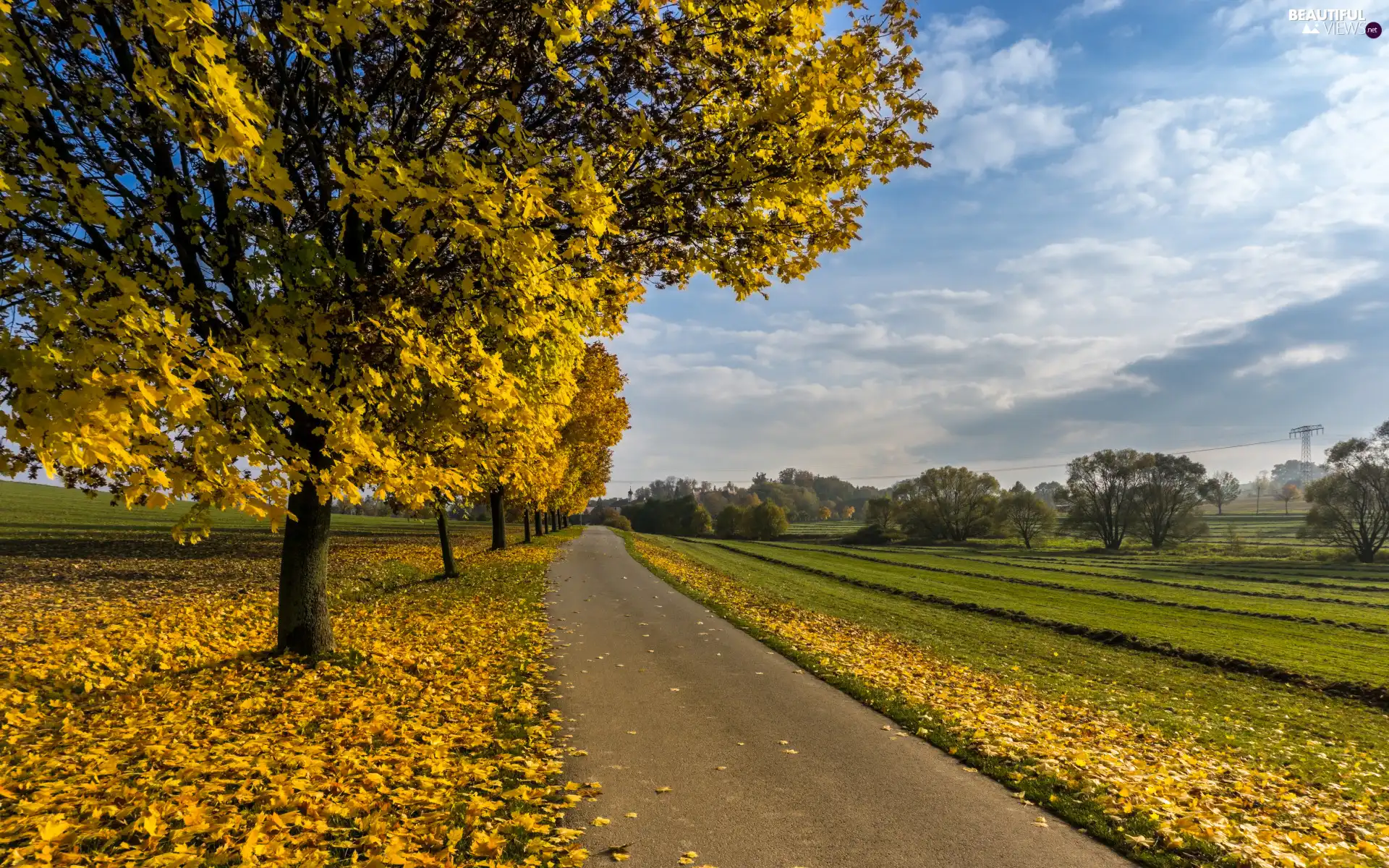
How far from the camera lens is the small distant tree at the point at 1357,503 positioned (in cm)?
5350

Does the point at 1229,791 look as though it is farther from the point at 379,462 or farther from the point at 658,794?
the point at 379,462

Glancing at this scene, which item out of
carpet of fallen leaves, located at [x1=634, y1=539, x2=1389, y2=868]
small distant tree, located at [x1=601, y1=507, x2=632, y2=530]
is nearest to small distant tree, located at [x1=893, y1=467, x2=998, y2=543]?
small distant tree, located at [x1=601, y1=507, x2=632, y2=530]

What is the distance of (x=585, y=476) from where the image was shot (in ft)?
132

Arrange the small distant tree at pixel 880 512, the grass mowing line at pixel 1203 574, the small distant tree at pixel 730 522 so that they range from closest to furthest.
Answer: the grass mowing line at pixel 1203 574, the small distant tree at pixel 880 512, the small distant tree at pixel 730 522

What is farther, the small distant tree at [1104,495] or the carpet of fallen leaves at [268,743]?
the small distant tree at [1104,495]

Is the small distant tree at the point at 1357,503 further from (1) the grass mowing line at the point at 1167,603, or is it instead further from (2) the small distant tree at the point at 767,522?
(2) the small distant tree at the point at 767,522

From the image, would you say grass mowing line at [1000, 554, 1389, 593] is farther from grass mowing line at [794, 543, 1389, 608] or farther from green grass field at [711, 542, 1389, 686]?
green grass field at [711, 542, 1389, 686]

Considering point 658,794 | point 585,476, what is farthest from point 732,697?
point 585,476

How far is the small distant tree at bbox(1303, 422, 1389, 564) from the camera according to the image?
53500mm

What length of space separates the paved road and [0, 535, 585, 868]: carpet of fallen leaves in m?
0.64

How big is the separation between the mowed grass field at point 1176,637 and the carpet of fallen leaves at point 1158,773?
0.81 metres

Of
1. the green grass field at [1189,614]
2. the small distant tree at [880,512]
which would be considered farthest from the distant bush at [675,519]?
the green grass field at [1189,614]

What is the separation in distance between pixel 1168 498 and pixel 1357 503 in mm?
21767

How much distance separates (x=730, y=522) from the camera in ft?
337
